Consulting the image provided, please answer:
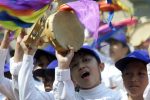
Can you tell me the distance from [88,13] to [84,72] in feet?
2.92

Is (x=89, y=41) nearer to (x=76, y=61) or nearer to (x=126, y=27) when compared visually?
(x=126, y=27)

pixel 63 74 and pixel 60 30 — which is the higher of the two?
pixel 60 30

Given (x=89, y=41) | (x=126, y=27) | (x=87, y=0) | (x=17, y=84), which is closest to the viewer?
(x=87, y=0)

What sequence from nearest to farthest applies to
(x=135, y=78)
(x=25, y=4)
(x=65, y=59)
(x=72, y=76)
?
(x=65, y=59), (x=25, y=4), (x=135, y=78), (x=72, y=76)

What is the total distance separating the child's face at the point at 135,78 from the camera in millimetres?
6605

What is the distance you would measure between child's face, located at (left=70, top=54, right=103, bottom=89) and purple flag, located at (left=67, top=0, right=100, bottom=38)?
2.43ft

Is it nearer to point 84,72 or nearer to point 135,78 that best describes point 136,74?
point 135,78

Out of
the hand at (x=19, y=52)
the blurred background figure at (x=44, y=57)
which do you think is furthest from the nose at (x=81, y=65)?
the blurred background figure at (x=44, y=57)

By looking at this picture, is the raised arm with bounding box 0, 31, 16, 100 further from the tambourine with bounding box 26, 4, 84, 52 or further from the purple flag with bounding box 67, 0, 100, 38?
the purple flag with bounding box 67, 0, 100, 38

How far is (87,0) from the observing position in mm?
6277

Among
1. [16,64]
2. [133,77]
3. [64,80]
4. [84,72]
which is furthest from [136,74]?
[16,64]

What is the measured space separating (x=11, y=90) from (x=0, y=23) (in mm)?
727

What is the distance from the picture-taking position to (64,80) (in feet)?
21.0

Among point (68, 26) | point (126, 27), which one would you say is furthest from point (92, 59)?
point (126, 27)
